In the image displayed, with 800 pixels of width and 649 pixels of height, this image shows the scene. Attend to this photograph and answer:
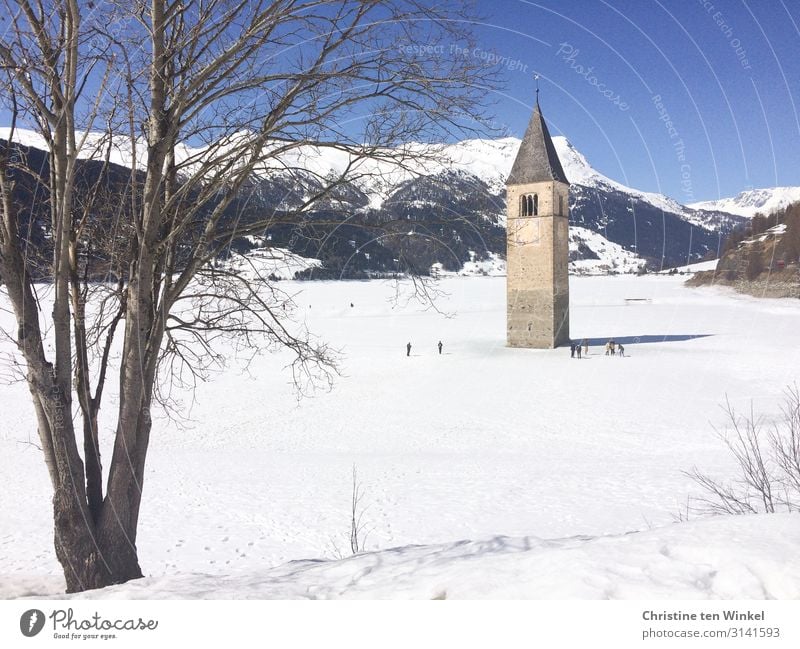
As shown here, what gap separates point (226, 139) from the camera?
17.4 ft

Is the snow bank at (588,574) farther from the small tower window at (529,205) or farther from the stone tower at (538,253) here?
the small tower window at (529,205)

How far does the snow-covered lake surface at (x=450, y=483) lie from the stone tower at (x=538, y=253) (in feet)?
22.1

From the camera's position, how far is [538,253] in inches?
1722

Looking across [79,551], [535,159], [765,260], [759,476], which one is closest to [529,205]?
[535,159]

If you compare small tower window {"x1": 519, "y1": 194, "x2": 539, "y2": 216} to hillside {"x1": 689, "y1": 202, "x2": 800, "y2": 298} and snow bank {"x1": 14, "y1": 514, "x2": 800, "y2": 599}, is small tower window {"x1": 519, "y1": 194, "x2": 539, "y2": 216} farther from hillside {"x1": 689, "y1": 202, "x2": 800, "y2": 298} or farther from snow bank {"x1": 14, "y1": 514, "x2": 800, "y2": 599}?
snow bank {"x1": 14, "y1": 514, "x2": 800, "y2": 599}

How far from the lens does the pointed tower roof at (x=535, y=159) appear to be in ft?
139

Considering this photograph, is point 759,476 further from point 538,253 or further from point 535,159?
point 535,159

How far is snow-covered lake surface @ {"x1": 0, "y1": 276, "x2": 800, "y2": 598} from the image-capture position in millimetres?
3701

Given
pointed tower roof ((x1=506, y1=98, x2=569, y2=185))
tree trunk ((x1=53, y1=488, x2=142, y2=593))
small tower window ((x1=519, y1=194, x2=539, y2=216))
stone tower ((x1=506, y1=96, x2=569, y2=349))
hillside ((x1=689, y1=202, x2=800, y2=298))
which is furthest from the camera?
hillside ((x1=689, y1=202, x2=800, y2=298))

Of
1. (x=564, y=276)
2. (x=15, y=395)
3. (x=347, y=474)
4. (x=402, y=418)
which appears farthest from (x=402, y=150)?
(x=564, y=276)

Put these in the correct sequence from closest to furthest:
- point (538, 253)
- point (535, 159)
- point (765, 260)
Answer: point (535, 159) → point (538, 253) → point (765, 260)

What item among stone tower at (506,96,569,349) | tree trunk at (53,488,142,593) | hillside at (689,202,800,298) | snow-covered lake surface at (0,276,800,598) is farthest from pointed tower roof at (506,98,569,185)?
hillside at (689,202,800,298)

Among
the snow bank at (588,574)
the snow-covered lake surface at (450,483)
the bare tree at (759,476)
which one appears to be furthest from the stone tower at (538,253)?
the snow bank at (588,574)

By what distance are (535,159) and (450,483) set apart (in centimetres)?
3398
